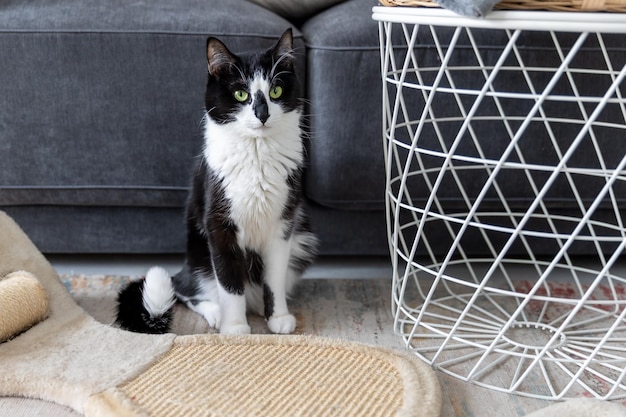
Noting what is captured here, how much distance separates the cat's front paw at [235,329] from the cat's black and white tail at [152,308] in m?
0.10

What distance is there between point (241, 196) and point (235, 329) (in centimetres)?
23

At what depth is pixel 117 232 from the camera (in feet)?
4.93

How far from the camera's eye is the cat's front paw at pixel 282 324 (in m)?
1.24

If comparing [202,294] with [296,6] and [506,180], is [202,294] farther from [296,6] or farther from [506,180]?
[296,6]

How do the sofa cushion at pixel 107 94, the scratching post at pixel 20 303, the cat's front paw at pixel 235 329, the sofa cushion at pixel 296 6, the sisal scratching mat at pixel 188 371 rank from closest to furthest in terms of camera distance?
the sisal scratching mat at pixel 188 371 < the scratching post at pixel 20 303 < the cat's front paw at pixel 235 329 < the sofa cushion at pixel 107 94 < the sofa cushion at pixel 296 6

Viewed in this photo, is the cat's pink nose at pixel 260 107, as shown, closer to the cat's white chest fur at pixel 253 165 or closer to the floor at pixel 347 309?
the cat's white chest fur at pixel 253 165

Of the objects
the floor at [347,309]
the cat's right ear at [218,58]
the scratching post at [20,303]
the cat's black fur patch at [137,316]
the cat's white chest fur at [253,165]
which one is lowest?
the floor at [347,309]

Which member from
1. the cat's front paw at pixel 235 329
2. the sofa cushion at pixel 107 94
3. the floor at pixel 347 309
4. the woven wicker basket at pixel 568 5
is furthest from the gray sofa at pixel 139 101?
the woven wicker basket at pixel 568 5

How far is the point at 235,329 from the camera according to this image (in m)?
1.20

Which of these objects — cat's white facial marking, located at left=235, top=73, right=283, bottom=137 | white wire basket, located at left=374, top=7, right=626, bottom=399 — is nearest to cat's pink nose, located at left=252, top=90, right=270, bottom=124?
cat's white facial marking, located at left=235, top=73, right=283, bottom=137

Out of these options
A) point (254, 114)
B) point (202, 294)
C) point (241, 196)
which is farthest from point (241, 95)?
point (202, 294)

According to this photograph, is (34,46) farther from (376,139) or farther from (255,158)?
(376,139)

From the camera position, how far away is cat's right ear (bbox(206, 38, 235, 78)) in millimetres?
1144

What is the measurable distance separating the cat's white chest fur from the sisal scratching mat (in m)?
0.22
